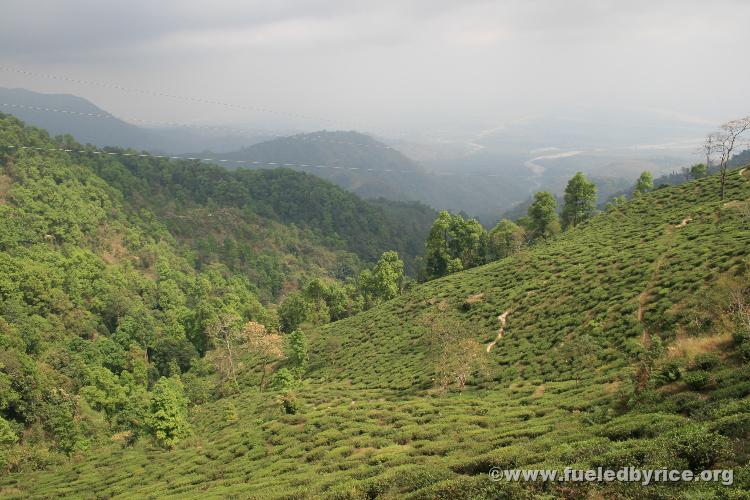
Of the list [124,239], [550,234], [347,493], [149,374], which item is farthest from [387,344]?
[124,239]

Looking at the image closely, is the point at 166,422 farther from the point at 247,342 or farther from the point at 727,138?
the point at 727,138

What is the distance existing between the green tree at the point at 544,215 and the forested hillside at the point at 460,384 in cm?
571

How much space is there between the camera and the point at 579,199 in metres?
75.9

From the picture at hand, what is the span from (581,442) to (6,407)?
211ft

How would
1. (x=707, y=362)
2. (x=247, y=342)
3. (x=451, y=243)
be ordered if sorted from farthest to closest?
1. (x=451, y=243)
2. (x=247, y=342)
3. (x=707, y=362)

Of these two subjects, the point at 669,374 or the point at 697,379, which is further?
the point at 669,374

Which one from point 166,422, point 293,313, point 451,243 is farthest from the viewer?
point 293,313

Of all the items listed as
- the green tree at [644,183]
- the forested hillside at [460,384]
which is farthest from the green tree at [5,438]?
the green tree at [644,183]

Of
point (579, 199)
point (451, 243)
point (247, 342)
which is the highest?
point (579, 199)

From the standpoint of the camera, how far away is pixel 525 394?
2506cm

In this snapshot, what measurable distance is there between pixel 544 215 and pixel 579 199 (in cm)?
632

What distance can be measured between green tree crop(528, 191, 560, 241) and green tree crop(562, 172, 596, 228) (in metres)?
2.61

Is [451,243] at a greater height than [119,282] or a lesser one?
greater

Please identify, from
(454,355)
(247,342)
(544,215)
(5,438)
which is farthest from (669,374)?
(544,215)
